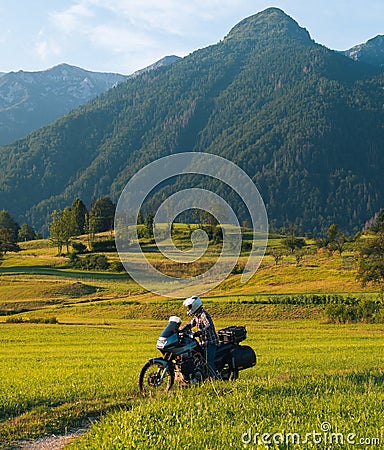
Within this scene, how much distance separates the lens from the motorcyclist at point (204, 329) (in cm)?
1408

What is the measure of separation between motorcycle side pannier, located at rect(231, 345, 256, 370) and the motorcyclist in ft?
2.58

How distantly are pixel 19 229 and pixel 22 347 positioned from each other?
129 metres

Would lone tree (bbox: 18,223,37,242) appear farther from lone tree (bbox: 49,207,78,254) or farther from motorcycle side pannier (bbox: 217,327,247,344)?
motorcycle side pannier (bbox: 217,327,247,344)

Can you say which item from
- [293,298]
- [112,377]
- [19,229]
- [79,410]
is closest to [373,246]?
[293,298]

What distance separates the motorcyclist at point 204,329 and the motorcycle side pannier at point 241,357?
0.79 m

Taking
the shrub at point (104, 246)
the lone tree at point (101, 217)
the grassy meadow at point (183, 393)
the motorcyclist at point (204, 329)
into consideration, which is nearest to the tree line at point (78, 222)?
the lone tree at point (101, 217)

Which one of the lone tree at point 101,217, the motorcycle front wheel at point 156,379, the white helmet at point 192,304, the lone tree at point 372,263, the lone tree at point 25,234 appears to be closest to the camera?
the motorcycle front wheel at point 156,379

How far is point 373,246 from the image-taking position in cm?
7306

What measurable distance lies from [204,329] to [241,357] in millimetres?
1569

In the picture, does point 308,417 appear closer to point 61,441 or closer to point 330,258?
point 61,441

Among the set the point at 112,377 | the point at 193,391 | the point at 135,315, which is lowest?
the point at 135,315

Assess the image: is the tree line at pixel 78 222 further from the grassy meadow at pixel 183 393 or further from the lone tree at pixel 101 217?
the grassy meadow at pixel 183 393

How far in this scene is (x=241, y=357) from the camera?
14.9 meters

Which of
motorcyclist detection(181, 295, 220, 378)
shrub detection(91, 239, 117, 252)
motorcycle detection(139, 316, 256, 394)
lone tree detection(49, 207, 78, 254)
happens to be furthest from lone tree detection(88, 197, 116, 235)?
motorcycle detection(139, 316, 256, 394)
